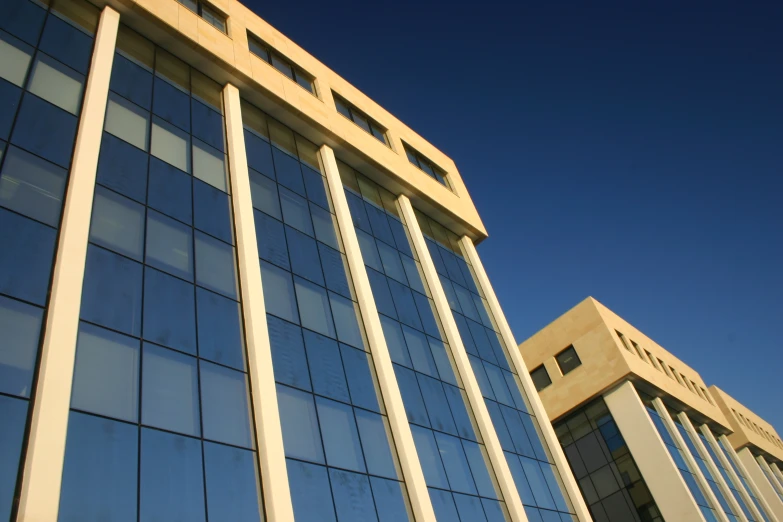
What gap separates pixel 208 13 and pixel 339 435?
1906cm

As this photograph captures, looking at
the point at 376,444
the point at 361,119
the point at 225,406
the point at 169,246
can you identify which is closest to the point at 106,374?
the point at 225,406

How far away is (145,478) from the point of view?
480 inches

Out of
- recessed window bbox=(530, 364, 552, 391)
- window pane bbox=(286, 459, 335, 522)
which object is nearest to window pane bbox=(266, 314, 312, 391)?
window pane bbox=(286, 459, 335, 522)

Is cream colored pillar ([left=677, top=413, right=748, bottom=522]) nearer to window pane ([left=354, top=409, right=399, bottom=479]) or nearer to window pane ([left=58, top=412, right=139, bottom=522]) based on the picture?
window pane ([left=354, top=409, right=399, bottom=479])

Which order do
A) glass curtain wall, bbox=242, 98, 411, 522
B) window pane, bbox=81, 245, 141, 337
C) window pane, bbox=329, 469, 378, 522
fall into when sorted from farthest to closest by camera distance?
1. glass curtain wall, bbox=242, 98, 411, 522
2. window pane, bbox=329, 469, 378, 522
3. window pane, bbox=81, 245, 141, 337

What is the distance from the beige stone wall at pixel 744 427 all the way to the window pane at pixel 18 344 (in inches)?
2305

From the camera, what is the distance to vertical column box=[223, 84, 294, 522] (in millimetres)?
14250

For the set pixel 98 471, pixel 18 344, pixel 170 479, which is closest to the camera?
pixel 98 471

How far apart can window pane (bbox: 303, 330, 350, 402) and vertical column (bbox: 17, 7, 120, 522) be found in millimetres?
7139

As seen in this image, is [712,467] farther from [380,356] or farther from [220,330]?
[220,330]

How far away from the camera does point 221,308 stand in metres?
17.0

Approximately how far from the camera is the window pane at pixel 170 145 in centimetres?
1929

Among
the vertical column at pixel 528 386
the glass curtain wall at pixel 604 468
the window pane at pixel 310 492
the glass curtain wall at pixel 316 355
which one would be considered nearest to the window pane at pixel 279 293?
the glass curtain wall at pixel 316 355

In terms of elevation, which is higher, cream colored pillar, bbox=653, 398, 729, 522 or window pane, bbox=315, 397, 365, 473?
cream colored pillar, bbox=653, 398, 729, 522
